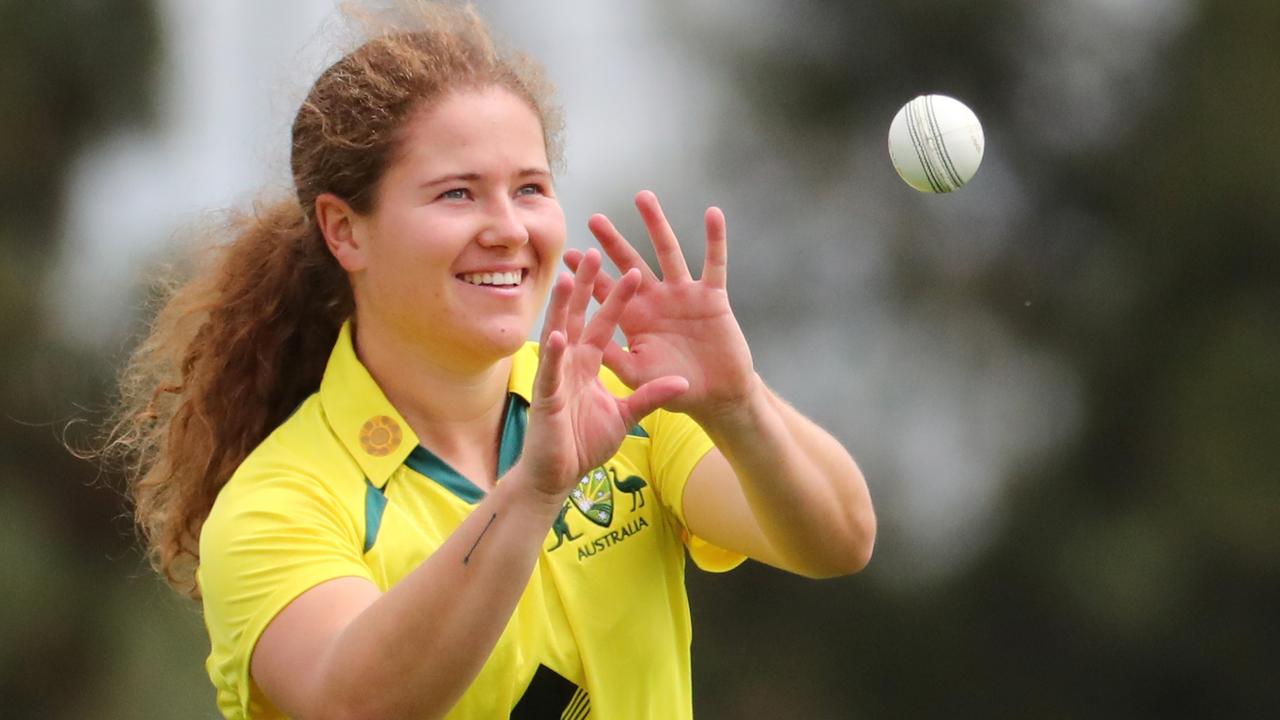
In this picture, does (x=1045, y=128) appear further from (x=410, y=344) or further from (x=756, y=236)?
(x=410, y=344)

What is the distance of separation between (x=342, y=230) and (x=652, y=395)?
0.88 meters

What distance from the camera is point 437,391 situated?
3.48 meters

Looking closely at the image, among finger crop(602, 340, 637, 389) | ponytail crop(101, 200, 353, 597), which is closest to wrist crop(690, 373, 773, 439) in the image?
finger crop(602, 340, 637, 389)

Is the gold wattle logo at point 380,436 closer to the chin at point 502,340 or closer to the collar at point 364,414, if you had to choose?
the collar at point 364,414

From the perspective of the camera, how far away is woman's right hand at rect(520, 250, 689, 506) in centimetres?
286

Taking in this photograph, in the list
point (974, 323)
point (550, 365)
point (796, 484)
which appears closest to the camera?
point (550, 365)

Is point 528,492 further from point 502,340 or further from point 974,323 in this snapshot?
point 974,323

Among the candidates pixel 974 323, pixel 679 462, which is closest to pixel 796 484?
pixel 679 462

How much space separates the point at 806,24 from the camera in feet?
36.8

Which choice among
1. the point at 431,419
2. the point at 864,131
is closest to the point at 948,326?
the point at 864,131

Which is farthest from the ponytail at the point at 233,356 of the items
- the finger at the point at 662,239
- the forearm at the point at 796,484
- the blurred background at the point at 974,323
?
the blurred background at the point at 974,323

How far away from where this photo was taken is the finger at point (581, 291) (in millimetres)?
2906

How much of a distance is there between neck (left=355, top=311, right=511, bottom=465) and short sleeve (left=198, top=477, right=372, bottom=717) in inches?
11.2

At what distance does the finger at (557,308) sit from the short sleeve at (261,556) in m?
0.57
